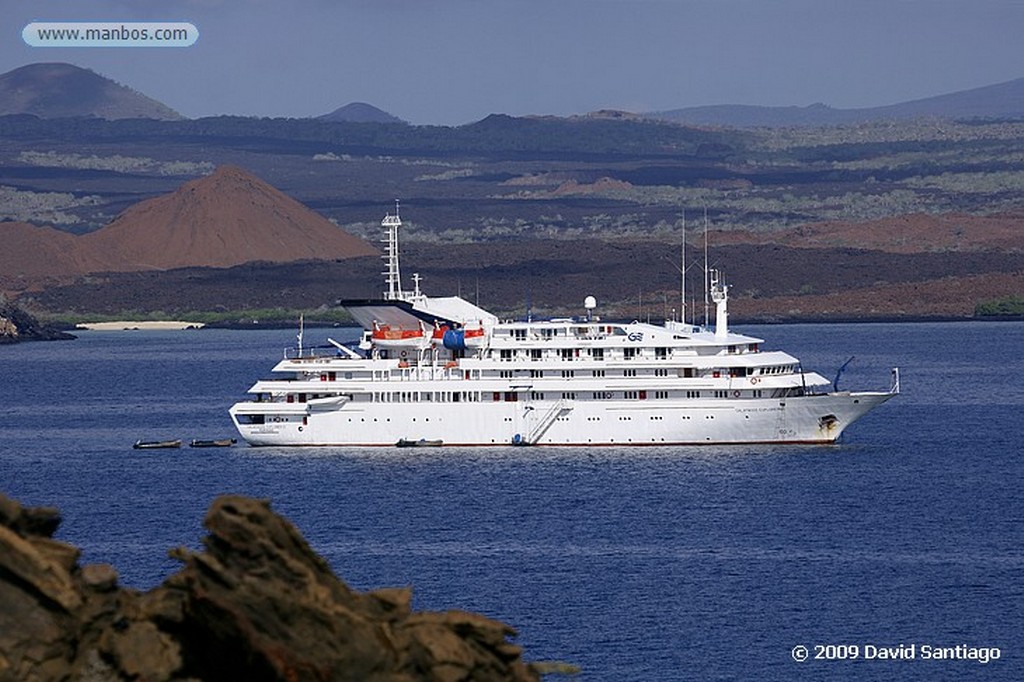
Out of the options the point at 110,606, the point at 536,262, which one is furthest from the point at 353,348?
the point at 536,262

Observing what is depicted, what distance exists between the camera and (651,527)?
50719mm

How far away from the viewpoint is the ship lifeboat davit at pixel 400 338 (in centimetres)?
6988

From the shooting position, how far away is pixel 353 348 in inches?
→ 2965

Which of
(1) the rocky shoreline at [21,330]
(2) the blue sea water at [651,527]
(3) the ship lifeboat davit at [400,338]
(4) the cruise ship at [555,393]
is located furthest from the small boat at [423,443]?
Answer: (1) the rocky shoreline at [21,330]

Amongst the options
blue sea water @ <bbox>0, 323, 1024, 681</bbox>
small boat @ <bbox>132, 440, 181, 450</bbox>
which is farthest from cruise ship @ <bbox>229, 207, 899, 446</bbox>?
small boat @ <bbox>132, 440, 181, 450</bbox>

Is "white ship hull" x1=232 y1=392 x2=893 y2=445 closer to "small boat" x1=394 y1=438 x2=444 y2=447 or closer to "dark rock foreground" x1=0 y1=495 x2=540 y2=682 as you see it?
"small boat" x1=394 y1=438 x2=444 y2=447

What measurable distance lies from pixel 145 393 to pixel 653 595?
57.7 meters

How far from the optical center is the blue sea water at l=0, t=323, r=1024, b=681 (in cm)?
3734

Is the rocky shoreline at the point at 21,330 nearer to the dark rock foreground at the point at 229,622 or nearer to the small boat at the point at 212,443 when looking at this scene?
the small boat at the point at 212,443

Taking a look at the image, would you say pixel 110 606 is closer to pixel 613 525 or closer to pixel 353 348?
pixel 613 525

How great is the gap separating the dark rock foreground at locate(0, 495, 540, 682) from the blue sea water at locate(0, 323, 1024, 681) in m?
13.9

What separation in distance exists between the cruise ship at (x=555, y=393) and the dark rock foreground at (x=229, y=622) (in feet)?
151

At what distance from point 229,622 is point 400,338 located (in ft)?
165

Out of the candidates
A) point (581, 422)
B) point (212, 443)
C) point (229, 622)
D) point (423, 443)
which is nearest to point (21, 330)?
point (212, 443)
